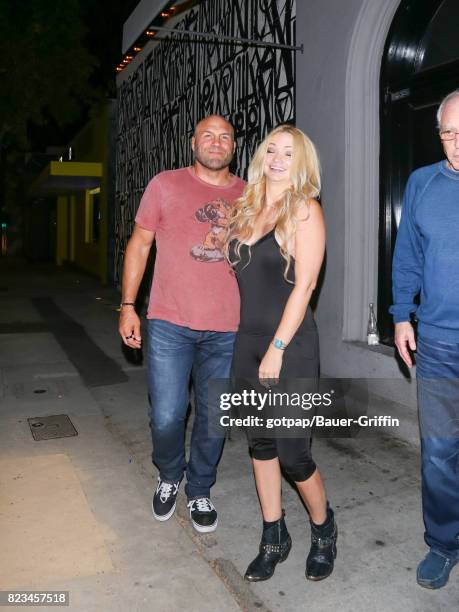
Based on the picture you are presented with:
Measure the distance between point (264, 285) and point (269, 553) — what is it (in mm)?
1293

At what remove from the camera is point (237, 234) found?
2732 millimetres

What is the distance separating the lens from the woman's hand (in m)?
2.57

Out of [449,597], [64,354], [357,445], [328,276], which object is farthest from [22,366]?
[449,597]

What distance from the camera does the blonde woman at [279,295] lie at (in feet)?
8.37

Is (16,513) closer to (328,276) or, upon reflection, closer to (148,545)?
(148,545)

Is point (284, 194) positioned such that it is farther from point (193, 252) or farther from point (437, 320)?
point (437, 320)

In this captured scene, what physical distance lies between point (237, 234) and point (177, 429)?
4.11 ft

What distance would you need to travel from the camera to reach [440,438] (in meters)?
2.72

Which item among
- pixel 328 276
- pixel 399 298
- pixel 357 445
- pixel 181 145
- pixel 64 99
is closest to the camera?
pixel 399 298

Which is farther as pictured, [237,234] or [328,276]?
[328,276]

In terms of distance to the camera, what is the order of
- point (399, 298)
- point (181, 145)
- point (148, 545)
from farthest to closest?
1. point (181, 145)
2. point (148, 545)
3. point (399, 298)

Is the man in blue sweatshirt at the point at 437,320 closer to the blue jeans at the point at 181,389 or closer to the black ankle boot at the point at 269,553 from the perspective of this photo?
the black ankle boot at the point at 269,553

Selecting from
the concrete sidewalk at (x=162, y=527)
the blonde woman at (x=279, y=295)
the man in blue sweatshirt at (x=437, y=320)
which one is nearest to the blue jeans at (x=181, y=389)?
the concrete sidewalk at (x=162, y=527)
